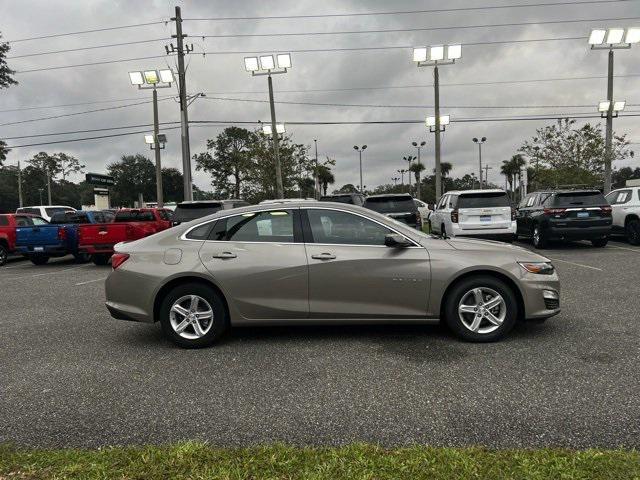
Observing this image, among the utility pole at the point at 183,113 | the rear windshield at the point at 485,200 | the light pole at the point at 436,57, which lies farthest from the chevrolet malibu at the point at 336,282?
the utility pole at the point at 183,113

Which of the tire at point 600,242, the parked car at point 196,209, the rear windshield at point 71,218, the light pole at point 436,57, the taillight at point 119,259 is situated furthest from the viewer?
the light pole at point 436,57

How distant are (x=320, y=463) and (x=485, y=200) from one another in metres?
11.1

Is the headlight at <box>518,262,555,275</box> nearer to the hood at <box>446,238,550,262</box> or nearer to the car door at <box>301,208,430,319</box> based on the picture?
the hood at <box>446,238,550,262</box>

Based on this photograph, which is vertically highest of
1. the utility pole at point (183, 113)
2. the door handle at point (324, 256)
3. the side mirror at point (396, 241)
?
the utility pole at point (183, 113)

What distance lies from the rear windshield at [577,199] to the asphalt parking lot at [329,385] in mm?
7474

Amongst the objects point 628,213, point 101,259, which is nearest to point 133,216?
point 101,259

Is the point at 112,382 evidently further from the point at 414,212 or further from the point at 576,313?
the point at 414,212

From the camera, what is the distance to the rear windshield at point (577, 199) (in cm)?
1305

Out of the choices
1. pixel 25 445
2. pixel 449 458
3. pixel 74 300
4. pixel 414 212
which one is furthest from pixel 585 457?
pixel 414 212

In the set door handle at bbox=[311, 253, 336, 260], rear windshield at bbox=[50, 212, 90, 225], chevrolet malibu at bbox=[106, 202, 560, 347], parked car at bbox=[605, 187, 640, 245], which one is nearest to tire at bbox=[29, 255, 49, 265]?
rear windshield at bbox=[50, 212, 90, 225]

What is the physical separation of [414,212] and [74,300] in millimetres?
8923

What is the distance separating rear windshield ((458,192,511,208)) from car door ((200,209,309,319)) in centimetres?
866

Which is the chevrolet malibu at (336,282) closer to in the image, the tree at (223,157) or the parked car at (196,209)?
the parked car at (196,209)

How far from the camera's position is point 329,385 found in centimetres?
404
